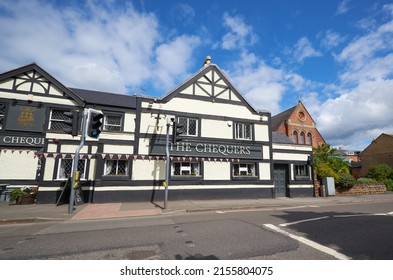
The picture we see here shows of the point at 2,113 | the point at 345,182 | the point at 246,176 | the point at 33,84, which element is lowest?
the point at 345,182

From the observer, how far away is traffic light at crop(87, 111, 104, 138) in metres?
8.54

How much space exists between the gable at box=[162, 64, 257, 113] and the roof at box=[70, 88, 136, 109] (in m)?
3.23

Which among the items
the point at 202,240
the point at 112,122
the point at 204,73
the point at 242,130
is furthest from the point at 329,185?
the point at 112,122

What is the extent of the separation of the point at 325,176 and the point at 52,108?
22034 millimetres

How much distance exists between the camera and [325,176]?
1728 cm

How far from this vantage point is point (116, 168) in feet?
42.3

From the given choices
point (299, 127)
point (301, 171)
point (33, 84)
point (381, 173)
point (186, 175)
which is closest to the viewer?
point (186, 175)

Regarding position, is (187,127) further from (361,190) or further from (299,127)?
(299,127)

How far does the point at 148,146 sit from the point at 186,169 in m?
3.05

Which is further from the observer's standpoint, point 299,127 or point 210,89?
point 299,127

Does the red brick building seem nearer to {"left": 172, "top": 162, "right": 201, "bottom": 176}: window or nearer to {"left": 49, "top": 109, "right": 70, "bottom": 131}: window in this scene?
{"left": 172, "top": 162, "right": 201, "bottom": 176}: window

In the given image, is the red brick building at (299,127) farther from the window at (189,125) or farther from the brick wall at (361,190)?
the window at (189,125)

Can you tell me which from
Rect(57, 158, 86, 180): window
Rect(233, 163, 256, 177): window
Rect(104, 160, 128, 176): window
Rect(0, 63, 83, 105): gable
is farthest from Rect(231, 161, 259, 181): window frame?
Rect(0, 63, 83, 105): gable
